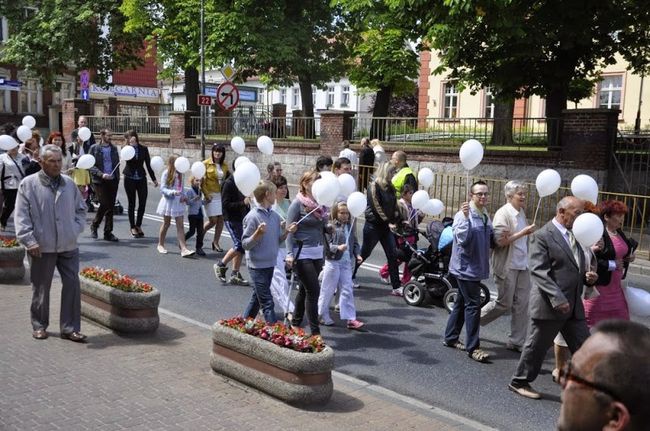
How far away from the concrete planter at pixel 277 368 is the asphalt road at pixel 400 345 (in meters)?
0.98

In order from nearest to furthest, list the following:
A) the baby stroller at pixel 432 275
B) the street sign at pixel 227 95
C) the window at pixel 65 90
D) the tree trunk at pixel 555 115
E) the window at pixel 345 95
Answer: the baby stroller at pixel 432 275 < the tree trunk at pixel 555 115 < the street sign at pixel 227 95 < the window at pixel 65 90 < the window at pixel 345 95

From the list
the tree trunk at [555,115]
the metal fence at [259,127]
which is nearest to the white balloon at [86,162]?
the tree trunk at [555,115]

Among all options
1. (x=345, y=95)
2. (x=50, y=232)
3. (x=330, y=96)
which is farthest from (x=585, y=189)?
(x=330, y=96)

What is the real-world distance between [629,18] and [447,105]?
82.0 feet

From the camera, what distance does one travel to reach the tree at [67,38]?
105 ft

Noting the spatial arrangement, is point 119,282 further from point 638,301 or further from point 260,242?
point 638,301

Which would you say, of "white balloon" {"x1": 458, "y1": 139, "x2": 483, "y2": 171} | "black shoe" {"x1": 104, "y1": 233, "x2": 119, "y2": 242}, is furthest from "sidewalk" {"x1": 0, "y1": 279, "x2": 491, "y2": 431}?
"black shoe" {"x1": 104, "y1": 233, "x2": 119, "y2": 242}

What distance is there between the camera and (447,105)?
41.1 metres

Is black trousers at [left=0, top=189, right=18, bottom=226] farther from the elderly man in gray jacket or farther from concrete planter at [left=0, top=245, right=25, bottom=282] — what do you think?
the elderly man in gray jacket

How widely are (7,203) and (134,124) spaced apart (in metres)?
20.6

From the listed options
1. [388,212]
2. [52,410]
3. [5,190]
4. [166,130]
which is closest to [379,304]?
[388,212]

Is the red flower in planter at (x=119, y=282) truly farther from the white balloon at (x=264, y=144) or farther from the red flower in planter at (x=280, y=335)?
the white balloon at (x=264, y=144)

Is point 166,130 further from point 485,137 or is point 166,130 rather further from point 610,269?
point 610,269

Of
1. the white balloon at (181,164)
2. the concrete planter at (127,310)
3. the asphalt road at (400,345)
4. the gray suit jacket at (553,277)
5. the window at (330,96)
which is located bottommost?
the asphalt road at (400,345)
